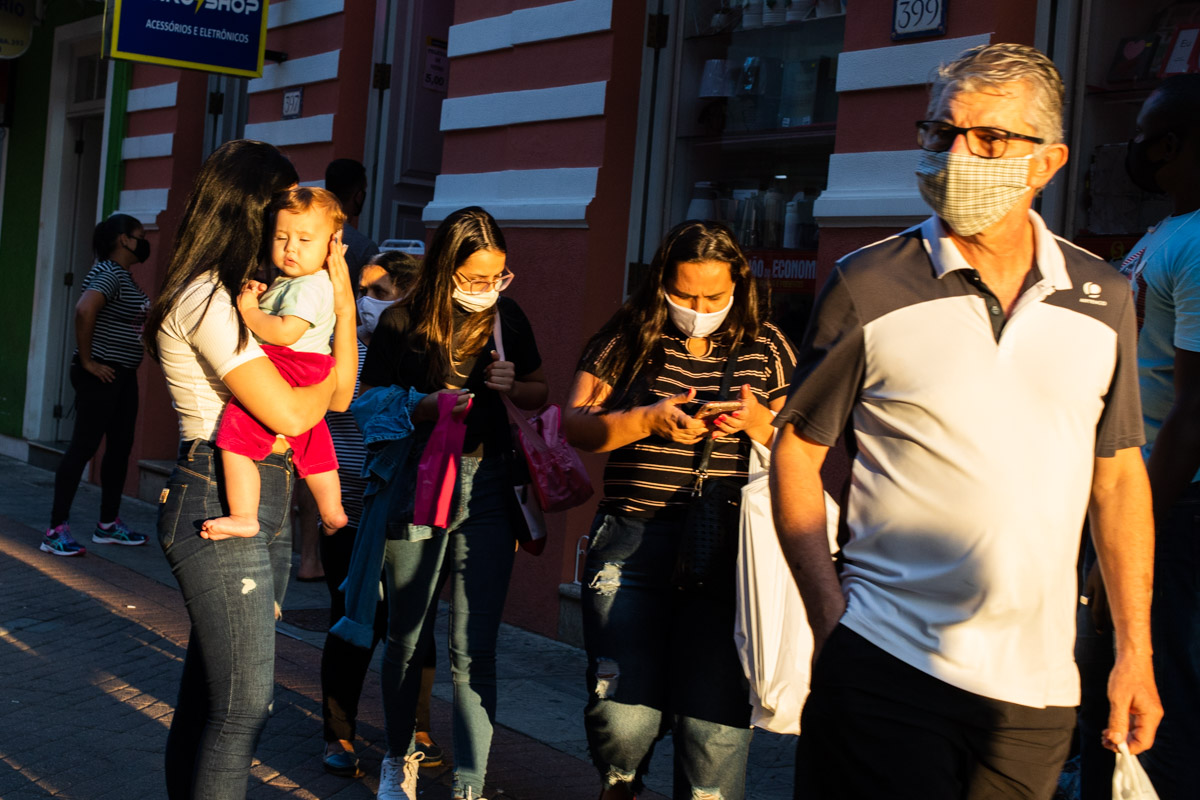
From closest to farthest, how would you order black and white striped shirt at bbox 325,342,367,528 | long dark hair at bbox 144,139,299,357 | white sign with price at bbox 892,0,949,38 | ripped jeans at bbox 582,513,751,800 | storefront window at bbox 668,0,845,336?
long dark hair at bbox 144,139,299,357 < ripped jeans at bbox 582,513,751,800 < white sign with price at bbox 892,0,949,38 < black and white striped shirt at bbox 325,342,367,528 < storefront window at bbox 668,0,845,336

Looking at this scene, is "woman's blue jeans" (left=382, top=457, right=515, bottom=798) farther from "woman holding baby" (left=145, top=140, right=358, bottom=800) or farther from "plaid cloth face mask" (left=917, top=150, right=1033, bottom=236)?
"plaid cloth face mask" (left=917, top=150, right=1033, bottom=236)

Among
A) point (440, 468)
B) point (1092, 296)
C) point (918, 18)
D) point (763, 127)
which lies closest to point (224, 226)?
point (440, 468)

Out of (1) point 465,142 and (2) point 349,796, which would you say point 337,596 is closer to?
(2) point 349,796

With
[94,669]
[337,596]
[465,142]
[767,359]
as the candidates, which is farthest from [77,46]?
[767,359]

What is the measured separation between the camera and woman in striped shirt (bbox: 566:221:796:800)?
3.44m

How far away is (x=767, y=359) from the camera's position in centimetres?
368

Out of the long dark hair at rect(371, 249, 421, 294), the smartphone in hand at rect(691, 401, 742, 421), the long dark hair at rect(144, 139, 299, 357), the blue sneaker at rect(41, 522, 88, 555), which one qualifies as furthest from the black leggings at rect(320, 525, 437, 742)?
the blue sneaker at rect(41, 522, 88, 555)

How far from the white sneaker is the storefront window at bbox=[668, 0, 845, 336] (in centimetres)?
293

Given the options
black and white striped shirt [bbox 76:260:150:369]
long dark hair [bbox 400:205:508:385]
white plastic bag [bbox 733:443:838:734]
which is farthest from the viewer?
black and white striped shirt [bbox 76:260:150:369]

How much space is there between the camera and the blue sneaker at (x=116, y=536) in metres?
8.77

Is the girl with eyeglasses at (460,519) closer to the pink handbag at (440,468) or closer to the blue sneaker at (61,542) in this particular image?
the pink handbag at (440,468)

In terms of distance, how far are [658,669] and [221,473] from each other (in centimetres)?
128

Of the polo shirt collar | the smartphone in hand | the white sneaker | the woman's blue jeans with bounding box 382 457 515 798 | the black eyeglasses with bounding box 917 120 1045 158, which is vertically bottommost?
the white sneaker

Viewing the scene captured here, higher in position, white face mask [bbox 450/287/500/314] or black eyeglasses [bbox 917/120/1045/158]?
black eyeglasses [bbox 917/120/1045/158]
